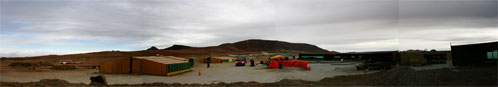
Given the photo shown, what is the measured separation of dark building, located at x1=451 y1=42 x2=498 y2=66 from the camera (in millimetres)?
22672

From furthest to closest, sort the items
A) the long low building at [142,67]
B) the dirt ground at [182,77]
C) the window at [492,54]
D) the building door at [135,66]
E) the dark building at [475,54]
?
the building door at [135,66] < the long low building at [142,67] < the dark building at [475,54] < the window at [492,54] < the dirt ground at [182,77]

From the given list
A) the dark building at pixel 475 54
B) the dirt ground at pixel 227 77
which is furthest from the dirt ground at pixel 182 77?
the dark building at pixel 475 54

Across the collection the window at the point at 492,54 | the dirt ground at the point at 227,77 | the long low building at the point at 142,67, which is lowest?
the dirt ground at the point at 227,77

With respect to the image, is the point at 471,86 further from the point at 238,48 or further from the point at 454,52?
the point at 238,48

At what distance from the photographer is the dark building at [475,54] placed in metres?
22.7

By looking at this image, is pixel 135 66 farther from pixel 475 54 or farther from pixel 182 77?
pixel 475 54

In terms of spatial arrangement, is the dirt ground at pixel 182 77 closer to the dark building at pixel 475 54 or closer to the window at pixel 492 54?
the dark building at pixel 475 54

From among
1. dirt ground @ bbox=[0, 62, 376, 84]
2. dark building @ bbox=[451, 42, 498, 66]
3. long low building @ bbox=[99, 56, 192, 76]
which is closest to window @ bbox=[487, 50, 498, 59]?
dark building @ bbox=[451, 42, 498, 66]

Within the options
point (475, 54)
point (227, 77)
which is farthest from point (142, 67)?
point (475, 54)

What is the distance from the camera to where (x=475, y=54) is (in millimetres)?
24469

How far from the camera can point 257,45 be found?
164m

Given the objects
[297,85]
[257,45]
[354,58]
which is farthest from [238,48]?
[297,85]

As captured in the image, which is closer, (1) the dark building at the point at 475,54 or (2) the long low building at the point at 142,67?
(1) the dark building at the point at 475,54

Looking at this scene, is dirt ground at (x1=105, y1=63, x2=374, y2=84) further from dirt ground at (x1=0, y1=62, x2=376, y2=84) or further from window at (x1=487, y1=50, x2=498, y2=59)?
window at (x1=487, y1=50, x2=498, y2=59)
